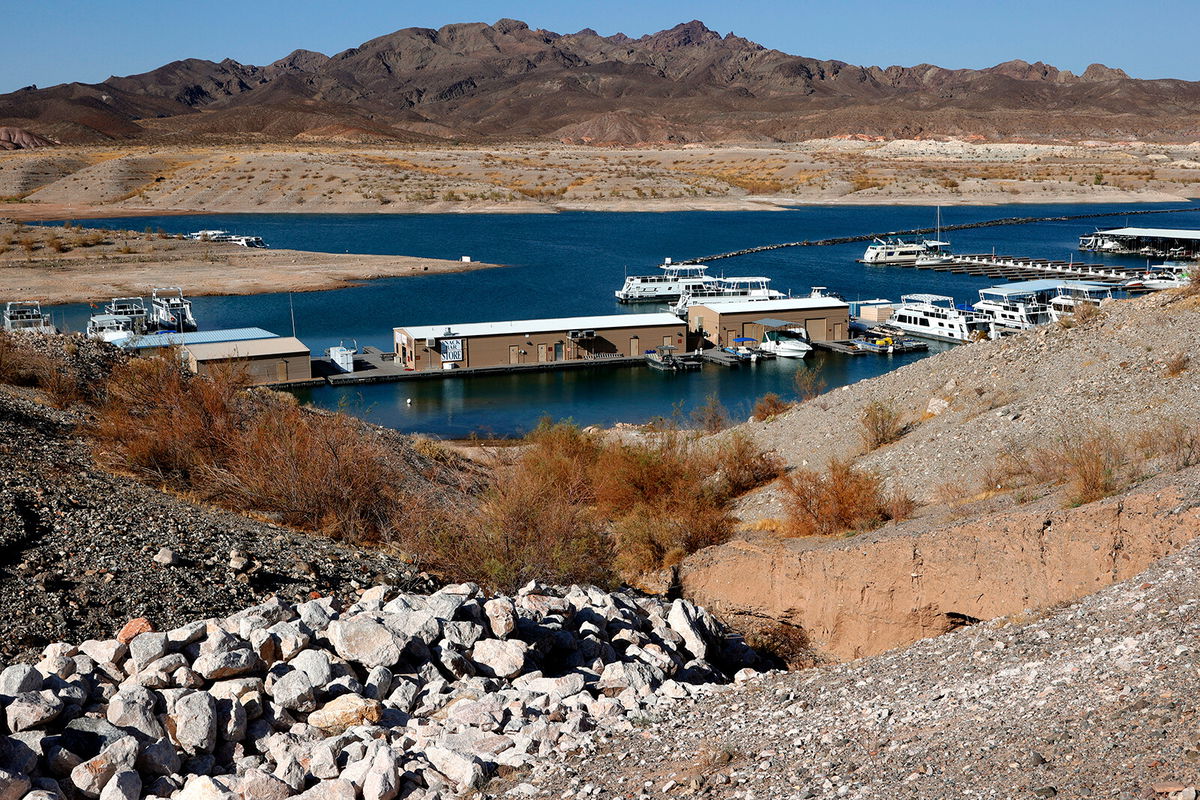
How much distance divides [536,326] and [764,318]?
9055 millimetres

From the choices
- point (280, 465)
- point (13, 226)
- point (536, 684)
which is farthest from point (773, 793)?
point (13, 226)

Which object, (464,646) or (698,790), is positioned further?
(464,646)

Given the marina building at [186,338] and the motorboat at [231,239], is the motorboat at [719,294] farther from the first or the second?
the motorboat at [231,239]

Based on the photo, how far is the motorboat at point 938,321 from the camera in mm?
→ 45500

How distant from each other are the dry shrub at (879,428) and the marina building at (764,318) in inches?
952

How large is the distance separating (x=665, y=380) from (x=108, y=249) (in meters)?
41.4

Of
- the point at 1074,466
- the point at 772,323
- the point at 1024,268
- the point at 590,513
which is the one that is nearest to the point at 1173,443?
the point at 1074,466

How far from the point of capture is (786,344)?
140 feet

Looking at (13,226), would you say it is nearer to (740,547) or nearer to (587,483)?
(587,483)

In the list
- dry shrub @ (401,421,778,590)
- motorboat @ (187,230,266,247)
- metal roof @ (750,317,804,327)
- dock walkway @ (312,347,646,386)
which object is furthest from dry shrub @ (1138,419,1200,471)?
motorboat @ (187,230,266,247)

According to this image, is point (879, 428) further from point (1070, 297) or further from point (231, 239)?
point (231, 239)

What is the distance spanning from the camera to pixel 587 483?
17.8 metres

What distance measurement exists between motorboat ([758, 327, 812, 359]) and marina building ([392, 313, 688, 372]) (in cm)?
307

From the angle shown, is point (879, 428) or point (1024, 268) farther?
point (1024, 268)
